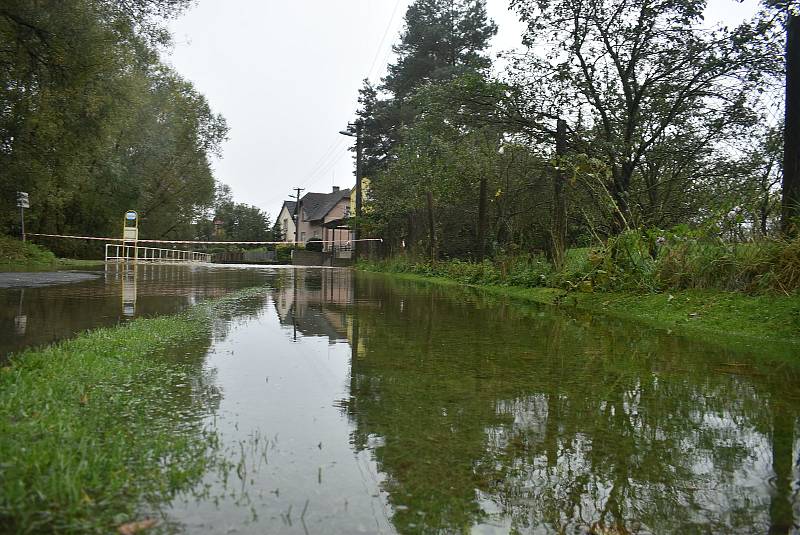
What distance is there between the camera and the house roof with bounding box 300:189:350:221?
246 ft

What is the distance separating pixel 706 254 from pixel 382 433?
7056 mm

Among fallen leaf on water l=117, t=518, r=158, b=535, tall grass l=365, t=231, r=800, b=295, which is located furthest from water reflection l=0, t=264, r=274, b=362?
tall grass l=365, t=231, r=800, b=295

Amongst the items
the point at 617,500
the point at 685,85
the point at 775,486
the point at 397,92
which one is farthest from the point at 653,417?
the point at 397,92

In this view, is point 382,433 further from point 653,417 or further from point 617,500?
point 653,417

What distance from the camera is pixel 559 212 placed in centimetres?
1321

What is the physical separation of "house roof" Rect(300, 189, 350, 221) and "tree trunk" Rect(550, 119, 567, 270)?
58149mm

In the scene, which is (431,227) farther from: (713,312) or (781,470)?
(781,470)

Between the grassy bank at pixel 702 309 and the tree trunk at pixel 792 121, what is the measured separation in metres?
1.62

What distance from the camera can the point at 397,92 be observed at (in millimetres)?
42625

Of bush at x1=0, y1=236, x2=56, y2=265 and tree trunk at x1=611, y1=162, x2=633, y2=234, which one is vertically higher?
tree trunk at x1=611, y1=162, x2=633, y2=234

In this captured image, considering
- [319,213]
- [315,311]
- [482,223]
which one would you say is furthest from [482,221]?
[319,213]

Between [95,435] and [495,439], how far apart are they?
1.82m

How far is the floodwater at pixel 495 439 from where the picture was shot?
7.52 ft

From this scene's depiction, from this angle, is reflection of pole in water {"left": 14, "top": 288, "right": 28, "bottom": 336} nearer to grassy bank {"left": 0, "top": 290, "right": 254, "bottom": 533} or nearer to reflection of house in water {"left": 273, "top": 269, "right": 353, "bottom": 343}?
grassy bank {"left": 0, "top": 290, "right": 254, "bottom": 533}
